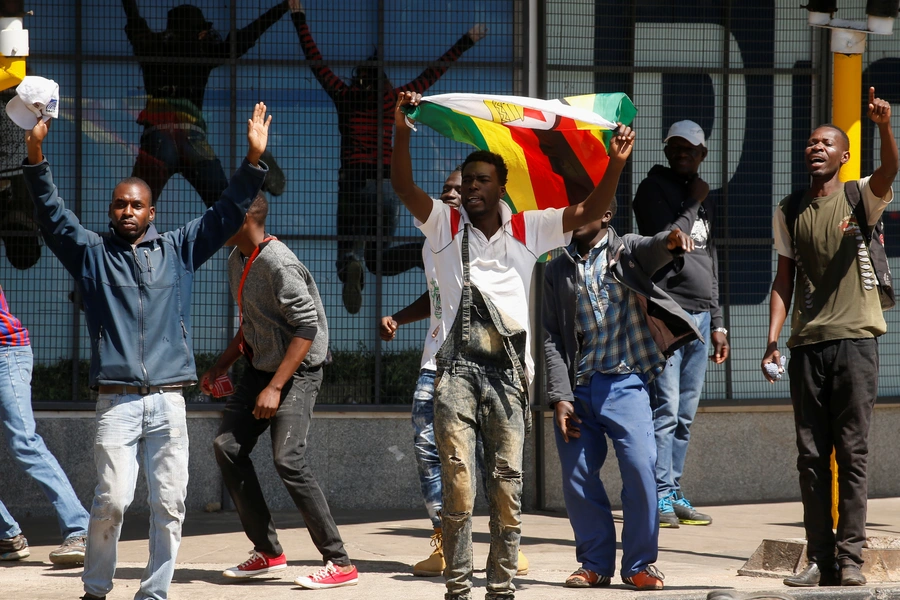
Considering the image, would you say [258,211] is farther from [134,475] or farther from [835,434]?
[835,434]

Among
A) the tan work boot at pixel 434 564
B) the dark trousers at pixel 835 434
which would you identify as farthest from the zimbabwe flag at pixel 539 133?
the tan work boot at pixel 434 564

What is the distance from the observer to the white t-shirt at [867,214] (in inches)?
216

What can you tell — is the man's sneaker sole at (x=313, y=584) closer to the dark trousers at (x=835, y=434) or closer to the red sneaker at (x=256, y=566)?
the red sneaker at (x=256, y=566)

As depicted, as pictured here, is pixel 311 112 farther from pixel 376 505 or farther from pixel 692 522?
pixel 692 522

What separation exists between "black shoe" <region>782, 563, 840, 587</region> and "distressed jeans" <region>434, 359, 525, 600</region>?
154 cm

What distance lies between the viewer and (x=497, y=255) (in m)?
5.01

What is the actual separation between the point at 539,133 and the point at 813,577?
2.50 meters

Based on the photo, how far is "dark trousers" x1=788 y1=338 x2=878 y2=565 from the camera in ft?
17.7

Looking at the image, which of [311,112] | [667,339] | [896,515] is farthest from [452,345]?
[896,515]

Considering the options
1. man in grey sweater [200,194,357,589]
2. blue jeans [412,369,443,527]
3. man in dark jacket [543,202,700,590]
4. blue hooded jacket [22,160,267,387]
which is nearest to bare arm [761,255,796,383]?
man in dark jacket [543,202,700,590]

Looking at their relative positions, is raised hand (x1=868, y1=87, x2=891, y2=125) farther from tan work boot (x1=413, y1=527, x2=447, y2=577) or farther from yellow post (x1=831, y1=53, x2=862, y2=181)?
tan work boot (x1=413, y1=527, x2=447, y2=577)

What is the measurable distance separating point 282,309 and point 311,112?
9.71 feet

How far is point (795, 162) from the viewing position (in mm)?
8773

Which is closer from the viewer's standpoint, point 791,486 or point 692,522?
point 692,522
